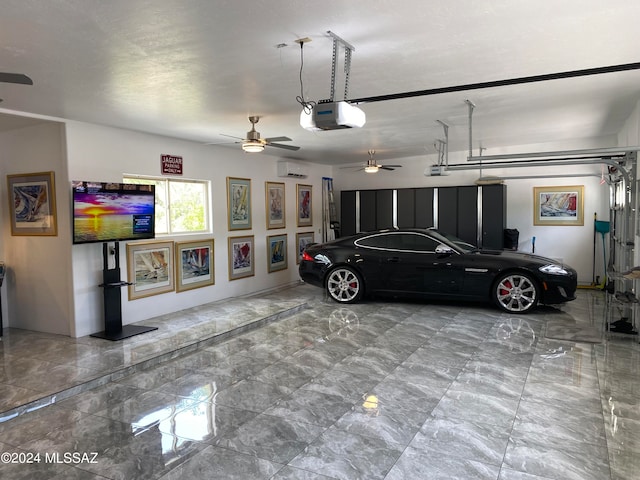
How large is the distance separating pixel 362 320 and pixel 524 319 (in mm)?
2236

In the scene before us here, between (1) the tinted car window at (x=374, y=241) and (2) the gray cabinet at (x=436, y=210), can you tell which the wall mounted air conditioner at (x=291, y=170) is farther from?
(1) the tinted car window at (x=374, y=241)

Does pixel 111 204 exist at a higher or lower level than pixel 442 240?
higher

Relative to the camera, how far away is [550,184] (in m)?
8.89

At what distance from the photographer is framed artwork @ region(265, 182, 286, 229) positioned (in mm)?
8703

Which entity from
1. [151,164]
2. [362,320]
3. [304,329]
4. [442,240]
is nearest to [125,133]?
[151,164]

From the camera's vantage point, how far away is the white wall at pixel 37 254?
17.6 feet

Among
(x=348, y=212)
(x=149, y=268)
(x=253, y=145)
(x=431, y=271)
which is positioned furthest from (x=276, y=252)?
(x=253, y=145)

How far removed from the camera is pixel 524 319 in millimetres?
6008

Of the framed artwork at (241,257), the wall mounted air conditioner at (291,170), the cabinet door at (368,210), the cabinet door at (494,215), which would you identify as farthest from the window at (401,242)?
the cabinet door at (368,210)

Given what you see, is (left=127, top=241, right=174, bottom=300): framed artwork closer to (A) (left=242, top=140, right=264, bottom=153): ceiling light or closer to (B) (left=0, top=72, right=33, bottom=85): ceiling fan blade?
(A) (left=242, top=140, right=264, bottom=153): ceiling light

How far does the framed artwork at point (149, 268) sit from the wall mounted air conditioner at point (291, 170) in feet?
10.3

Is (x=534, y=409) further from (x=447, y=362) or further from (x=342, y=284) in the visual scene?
(x=342, y=284)

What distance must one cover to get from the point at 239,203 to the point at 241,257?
0.99 metres

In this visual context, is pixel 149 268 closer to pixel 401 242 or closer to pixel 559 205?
pixel 401 242
